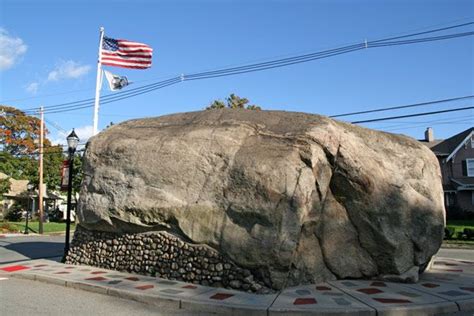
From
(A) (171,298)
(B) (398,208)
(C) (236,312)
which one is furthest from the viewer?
(B) (398,208)

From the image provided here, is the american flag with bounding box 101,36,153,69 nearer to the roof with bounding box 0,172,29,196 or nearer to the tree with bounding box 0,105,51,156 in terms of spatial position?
the roof with bounding box 0,172,29,196

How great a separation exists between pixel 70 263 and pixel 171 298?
17.3ft

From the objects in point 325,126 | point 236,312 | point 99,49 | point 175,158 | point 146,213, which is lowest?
point 236,312

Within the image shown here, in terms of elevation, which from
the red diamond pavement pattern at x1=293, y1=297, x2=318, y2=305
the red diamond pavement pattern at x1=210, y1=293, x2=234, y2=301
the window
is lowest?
the red diamond pavement pattern at x1=293, y1=297, x2=318, y2=305

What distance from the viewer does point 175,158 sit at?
10.4m

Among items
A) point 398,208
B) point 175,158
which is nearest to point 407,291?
point 398,208

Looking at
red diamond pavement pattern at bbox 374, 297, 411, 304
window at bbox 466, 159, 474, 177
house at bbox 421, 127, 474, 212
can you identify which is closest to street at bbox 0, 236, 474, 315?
red diamond pavement pattern at bbox 374, 297, 411, 304

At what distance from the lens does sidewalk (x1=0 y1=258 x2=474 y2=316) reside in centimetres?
733

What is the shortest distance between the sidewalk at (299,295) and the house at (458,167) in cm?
3002

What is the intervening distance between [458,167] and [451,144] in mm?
2305

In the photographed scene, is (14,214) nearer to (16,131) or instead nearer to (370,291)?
(16,131)

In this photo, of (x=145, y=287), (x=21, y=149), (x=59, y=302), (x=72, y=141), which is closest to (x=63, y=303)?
(x=59, y=302)

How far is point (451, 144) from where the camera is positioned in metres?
40.1

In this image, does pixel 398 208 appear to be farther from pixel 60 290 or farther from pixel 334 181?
pixel 60 290
